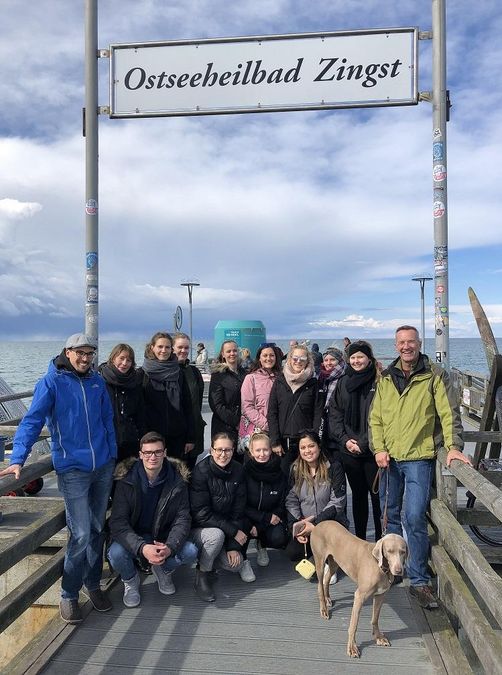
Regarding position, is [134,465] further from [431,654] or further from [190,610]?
[431,654]

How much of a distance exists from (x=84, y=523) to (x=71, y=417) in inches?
28.0

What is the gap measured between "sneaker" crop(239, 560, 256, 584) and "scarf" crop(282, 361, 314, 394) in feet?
4.99

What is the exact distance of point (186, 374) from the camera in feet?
17.5

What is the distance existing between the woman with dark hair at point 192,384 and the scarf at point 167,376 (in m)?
0.17

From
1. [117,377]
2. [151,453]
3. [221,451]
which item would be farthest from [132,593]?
[117,377]

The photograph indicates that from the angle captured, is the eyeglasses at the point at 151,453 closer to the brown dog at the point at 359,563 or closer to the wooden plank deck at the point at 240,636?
the wooden plank deck at the point at 240,636

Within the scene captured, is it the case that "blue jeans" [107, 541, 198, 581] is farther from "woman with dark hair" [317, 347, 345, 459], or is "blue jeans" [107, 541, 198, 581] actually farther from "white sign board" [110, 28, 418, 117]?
"white sign board" [110, 28, 418, 117]

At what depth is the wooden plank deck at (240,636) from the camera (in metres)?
3.44

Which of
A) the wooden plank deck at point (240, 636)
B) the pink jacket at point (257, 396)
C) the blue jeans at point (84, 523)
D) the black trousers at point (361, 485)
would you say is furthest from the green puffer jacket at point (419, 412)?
the blue jeans at point (84, 523)

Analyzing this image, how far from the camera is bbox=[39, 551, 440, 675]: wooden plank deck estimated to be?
3443 millimetres

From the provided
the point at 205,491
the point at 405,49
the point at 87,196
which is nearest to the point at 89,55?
the point at 87,196

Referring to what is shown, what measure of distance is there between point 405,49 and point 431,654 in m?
5.99

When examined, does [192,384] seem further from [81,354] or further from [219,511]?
[81,354]

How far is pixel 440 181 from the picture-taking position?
20.7 feet
